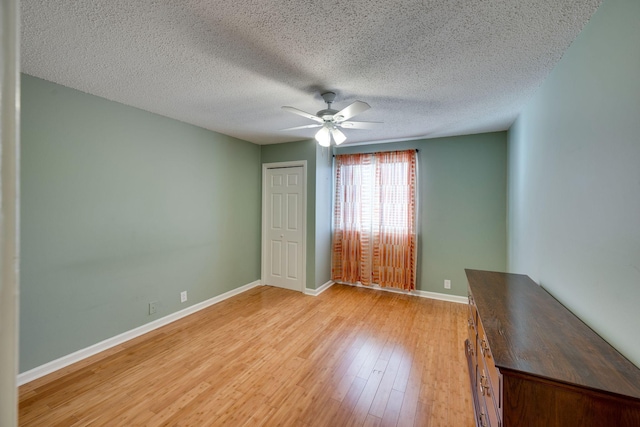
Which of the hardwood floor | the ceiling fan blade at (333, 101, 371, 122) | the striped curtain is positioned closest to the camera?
the hardwood floor

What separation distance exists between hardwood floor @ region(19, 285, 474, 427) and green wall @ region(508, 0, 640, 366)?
3.63ft

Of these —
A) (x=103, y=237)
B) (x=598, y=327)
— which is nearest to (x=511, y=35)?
(x=598, y=327)

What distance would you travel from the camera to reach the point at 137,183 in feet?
9.43

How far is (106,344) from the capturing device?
2623 millimetres

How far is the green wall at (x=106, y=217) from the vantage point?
2201mm

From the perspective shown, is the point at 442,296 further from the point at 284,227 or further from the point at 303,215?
the point at 284,227

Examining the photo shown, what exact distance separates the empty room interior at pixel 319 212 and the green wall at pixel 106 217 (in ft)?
0.06

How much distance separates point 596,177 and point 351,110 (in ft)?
5.08

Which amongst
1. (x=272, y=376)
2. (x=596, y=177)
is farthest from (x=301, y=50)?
(x=272, y=376)

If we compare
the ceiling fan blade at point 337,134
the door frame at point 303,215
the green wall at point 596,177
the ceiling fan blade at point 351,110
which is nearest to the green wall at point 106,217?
the door frame at point 303,215

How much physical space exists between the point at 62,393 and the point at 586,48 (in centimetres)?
406

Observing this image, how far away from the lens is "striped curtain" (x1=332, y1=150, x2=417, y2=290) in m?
4.14

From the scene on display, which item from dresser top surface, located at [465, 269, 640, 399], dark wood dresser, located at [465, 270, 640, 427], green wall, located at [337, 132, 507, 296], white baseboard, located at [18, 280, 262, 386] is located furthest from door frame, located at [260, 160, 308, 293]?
dark wood dresser, located at [465, 270, 640, 427]

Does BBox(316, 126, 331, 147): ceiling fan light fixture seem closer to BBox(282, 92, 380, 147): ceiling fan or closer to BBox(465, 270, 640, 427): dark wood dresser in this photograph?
BBox(282, 92, 380, 147): ceiling fan
